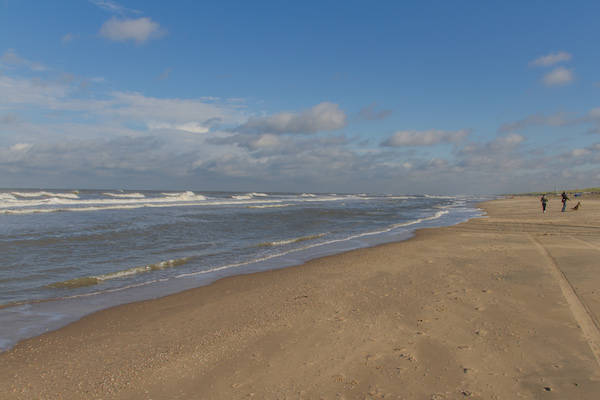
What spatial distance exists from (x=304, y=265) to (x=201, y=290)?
3.77 metres

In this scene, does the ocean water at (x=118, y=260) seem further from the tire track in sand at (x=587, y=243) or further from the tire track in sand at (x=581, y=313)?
the tire track in sand at (x=587, y=243)

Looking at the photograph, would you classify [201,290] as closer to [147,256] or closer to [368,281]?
[368,281]

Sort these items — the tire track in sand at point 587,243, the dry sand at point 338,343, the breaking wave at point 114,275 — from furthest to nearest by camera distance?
the tire track in sand at point 587,243 < the breaking wave at point 114,275 < the dry sand at point 338,343

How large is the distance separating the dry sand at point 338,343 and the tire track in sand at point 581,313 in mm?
33

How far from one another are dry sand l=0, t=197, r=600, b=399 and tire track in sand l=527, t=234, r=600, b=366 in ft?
0.11

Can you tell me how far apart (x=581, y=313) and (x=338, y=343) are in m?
4.42

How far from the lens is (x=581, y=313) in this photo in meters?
6.06

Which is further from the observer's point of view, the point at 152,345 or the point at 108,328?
the point at 108,328

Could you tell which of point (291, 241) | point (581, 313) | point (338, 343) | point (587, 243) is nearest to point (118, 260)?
point (291, 241)

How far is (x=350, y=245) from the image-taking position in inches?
611

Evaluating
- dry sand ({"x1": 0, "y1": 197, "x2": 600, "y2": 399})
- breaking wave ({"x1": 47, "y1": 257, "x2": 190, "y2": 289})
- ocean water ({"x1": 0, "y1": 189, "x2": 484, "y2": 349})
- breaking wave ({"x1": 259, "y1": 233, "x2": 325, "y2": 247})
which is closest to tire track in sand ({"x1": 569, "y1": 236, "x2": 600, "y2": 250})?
dry sand ({"x1": 0, "y1": 197, "x2": 600, "y2": 399})

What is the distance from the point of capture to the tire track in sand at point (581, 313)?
4.93 meters

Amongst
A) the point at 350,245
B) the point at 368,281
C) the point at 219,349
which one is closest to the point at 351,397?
the point at 219,349

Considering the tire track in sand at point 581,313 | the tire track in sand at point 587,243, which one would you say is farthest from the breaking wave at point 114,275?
the tire track in sand at point 587,243
